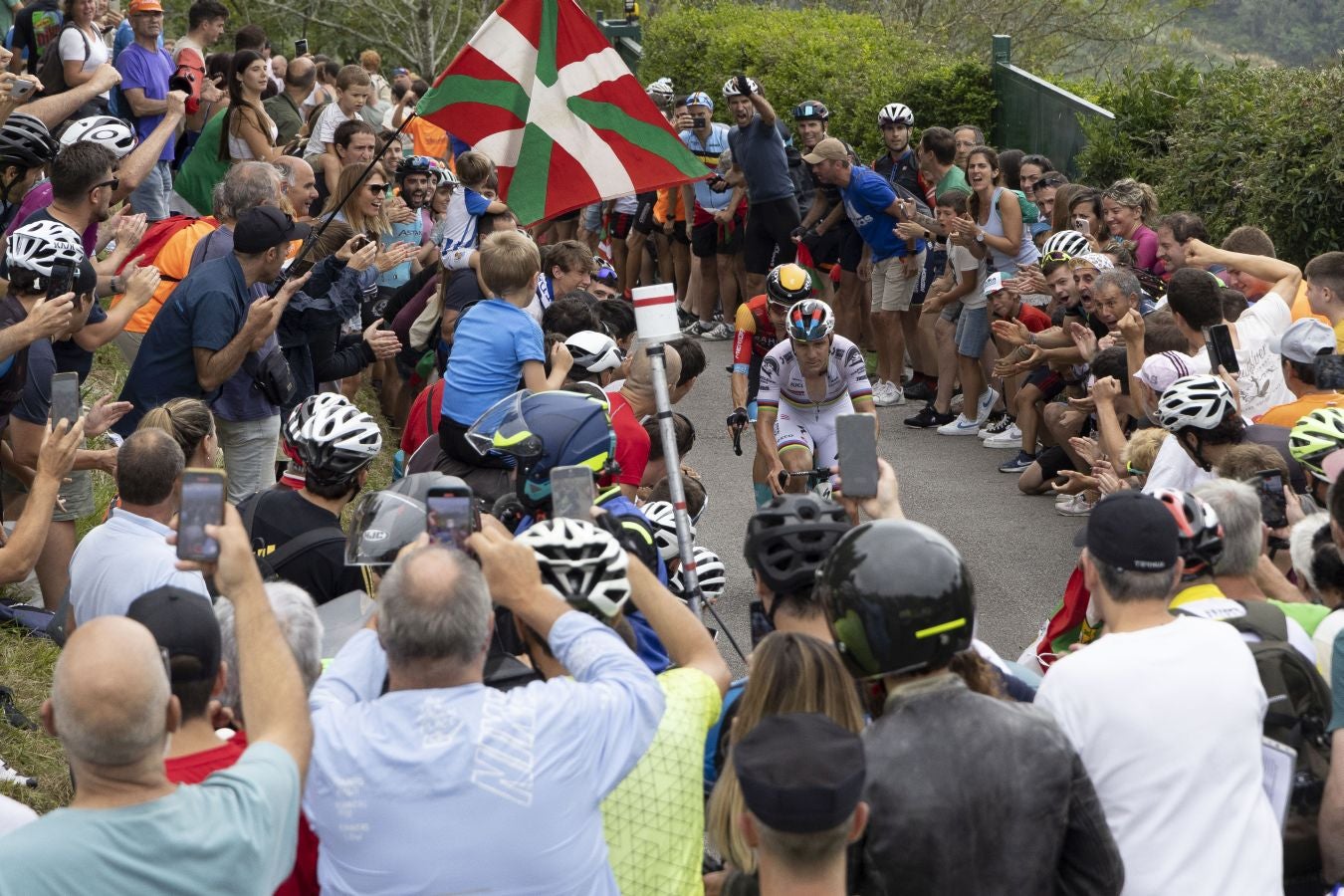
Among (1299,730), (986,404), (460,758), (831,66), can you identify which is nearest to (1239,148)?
(986,404)

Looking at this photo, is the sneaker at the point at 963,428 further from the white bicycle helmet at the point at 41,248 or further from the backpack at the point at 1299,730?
the backpack at the point at 1299,730

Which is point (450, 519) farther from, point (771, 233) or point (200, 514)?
point (771, 233)

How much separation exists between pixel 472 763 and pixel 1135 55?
31.9 meters

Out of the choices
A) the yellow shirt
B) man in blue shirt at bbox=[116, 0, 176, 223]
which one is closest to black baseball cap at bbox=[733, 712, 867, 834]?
the yellow shirt

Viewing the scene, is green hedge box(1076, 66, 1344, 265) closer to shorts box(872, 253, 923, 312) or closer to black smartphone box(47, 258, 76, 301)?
shorts box(872, 253, 923, 312)

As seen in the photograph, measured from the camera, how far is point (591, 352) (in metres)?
7.60

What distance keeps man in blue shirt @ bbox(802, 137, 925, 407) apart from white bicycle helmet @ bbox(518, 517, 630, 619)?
10128mm

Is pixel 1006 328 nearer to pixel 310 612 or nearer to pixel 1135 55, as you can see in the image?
pixel 310 612

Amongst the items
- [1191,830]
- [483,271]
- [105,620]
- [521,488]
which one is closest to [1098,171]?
[483,271]

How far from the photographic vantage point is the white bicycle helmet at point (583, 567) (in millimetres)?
3572

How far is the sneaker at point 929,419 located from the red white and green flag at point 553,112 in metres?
5.83

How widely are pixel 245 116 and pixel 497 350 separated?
513 cm

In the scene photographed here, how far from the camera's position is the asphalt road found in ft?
29.8

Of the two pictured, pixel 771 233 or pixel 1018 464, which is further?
pixel 771 233
